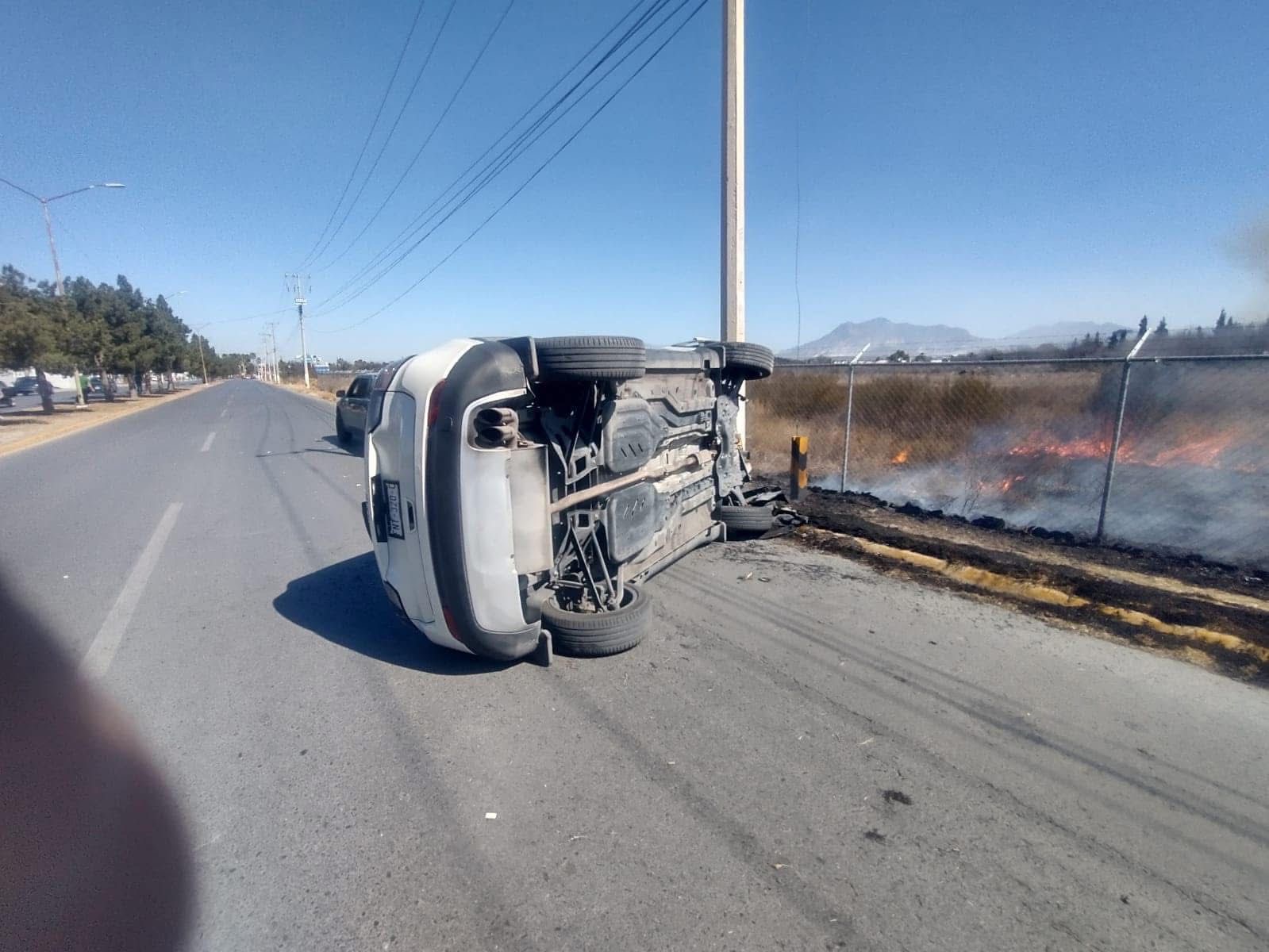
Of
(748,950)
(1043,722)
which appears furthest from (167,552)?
(1043,722)

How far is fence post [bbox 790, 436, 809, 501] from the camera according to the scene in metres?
8.91

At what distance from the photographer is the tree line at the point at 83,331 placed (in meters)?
21.7

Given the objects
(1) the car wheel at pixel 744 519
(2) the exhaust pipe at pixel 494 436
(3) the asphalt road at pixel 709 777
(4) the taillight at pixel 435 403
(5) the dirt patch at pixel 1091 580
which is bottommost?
(5) the dirt patch at pixel 1091 580

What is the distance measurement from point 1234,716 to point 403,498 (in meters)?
4.89

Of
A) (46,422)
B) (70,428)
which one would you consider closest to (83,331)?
(46,422)

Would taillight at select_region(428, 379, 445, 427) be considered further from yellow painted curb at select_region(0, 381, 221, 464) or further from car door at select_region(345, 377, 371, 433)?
yellow painted curb at select_region(0, 381, 221, 464)

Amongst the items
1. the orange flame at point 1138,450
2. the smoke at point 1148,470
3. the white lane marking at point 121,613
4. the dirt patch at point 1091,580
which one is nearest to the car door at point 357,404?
the white lane marking at point 121,613

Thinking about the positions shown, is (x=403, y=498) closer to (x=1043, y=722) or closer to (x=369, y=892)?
(x=369, y=892)

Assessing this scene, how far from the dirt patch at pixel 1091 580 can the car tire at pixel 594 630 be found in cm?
313

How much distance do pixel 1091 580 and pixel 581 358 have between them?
15.9 feet

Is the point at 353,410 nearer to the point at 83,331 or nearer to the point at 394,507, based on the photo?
the point at 394,507

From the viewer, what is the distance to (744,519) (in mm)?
7090

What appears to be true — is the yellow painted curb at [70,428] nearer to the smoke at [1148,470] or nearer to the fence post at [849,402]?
the fence post at [849,402]

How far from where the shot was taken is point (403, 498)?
12.5 ft
